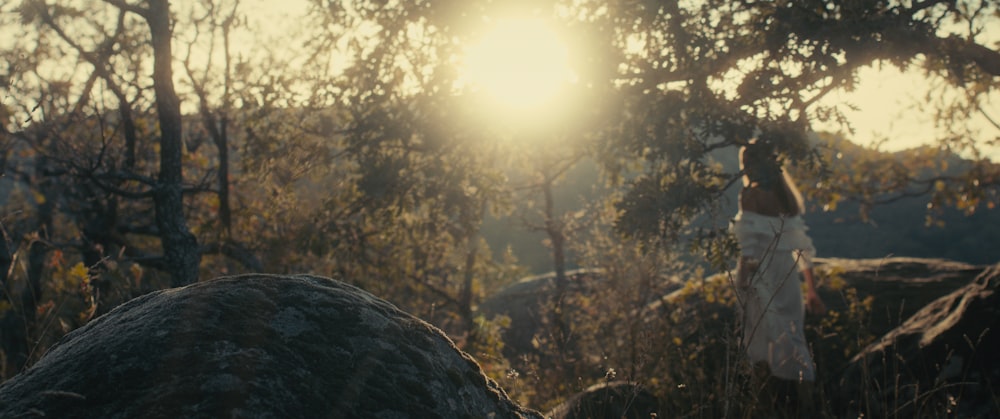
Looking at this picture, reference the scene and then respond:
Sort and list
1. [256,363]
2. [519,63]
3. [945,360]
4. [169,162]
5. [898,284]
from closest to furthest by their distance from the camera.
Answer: [256,363] < [945,360] < [169,162] < [519,63] < [898,284]

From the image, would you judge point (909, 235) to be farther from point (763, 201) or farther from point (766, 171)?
point (766, 171)

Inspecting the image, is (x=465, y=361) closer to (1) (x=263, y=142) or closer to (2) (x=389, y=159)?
(2) (x=389, y=159)

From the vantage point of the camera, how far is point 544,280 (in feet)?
72.0

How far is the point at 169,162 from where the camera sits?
724 centimetres

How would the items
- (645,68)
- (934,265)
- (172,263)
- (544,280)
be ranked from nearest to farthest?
(645,68) < (172,263) < (934,265) < (544,280)

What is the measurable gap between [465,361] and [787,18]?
4645mm

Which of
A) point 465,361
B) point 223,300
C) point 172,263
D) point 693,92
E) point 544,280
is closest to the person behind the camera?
point 223,300

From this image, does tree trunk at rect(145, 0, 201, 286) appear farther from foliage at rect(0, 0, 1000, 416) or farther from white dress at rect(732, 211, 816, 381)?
white dress at rect(732, 211, 816, 381)

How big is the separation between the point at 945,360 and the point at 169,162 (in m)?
7.09

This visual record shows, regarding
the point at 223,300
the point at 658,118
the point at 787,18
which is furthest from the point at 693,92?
the point at 223,300

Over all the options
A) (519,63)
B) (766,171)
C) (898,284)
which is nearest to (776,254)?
(766,171)

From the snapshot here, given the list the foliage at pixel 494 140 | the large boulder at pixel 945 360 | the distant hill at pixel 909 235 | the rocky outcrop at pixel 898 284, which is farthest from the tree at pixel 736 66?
the distant hill at pixel 909 235

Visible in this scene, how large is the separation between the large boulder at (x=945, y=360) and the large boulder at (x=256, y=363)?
3.95 metres

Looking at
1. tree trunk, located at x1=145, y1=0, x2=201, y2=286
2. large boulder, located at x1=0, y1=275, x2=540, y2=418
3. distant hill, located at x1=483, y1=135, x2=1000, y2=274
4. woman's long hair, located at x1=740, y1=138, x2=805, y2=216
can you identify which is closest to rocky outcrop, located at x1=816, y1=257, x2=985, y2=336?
woman's long hair, located at x1=740, y1=138, x2=805, y2=216
